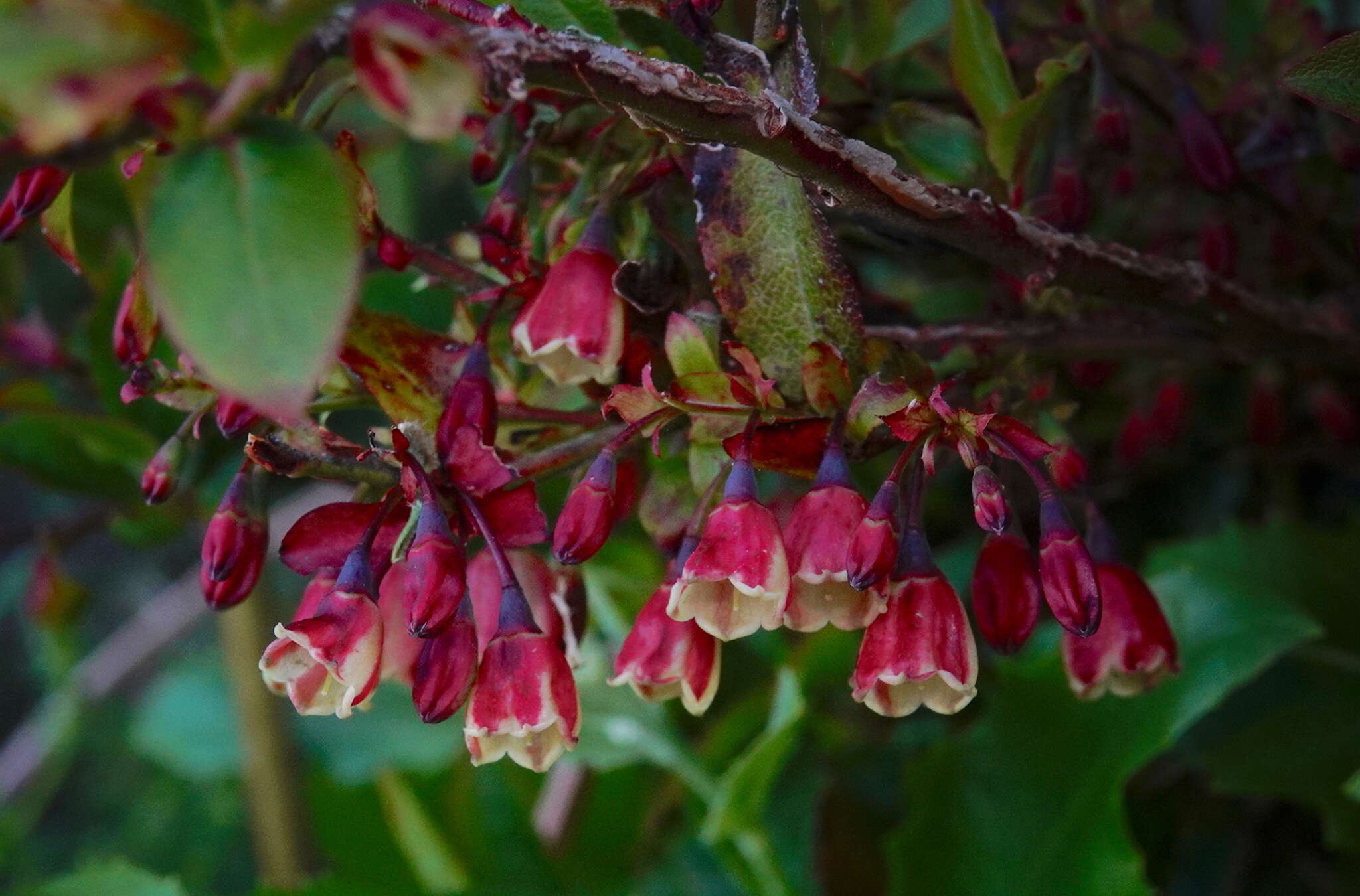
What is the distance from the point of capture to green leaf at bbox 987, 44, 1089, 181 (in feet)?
1.40

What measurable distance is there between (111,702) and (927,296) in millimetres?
1443

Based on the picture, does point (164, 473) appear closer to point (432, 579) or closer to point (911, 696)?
point (432, 579)

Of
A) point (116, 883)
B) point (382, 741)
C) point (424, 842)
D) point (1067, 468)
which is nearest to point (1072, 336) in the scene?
point (1067, 468)

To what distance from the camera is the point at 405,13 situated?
0.25 m

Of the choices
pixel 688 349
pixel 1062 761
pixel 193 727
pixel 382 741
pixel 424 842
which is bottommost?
pixel 193 727

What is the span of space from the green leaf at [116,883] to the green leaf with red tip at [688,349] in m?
0.37

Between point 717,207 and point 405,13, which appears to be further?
point 717,207

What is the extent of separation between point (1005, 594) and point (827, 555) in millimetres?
79

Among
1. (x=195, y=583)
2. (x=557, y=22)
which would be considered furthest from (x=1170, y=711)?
(x=195, y=583)

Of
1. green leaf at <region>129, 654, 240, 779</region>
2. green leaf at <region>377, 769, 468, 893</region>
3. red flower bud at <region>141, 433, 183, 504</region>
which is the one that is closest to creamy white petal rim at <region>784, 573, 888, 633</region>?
red flower bud at <region>141, 433, 183, 504</region>

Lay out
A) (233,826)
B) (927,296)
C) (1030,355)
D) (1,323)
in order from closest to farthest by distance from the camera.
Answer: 1. (1030,355)
2. (927,296)
3. (1,323)
4. (233,826)

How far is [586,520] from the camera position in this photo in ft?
1.14

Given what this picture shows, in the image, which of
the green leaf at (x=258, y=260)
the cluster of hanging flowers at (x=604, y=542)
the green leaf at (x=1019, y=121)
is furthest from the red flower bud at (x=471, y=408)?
the green leaf at (x=1019, y=121)

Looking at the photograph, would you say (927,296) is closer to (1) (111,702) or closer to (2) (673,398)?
(2) (673,398)
